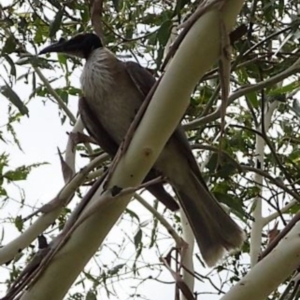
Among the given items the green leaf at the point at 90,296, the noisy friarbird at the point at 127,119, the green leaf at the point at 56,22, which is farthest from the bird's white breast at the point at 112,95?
the green leaf at the point at 90,296

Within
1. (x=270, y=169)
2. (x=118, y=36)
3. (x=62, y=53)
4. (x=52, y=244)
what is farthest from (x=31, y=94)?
(x=52, y=244)

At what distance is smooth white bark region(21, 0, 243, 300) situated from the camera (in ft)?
2.79

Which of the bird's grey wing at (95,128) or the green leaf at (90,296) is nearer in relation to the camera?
the bird's grey wing at (95,128)

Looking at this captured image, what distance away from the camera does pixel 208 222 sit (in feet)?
5.07

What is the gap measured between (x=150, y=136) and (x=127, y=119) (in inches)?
35.7

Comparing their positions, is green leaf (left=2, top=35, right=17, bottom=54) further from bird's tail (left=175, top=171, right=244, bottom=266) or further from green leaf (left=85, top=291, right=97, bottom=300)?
green leaf (left=85, top=291, right=97, bottom=300)

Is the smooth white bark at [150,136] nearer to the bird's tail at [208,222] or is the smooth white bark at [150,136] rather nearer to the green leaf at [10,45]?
the bird's tail at [208,222]

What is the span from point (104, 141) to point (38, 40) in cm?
43

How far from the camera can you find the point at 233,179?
2104 mm

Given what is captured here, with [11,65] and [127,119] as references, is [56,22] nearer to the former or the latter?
[11,65]

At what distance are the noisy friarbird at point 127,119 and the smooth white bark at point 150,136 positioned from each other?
2.14 ft

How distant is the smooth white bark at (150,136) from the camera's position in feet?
2.79

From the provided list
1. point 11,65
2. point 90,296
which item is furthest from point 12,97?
point 90,296

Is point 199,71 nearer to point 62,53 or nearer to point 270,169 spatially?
point 62,53
